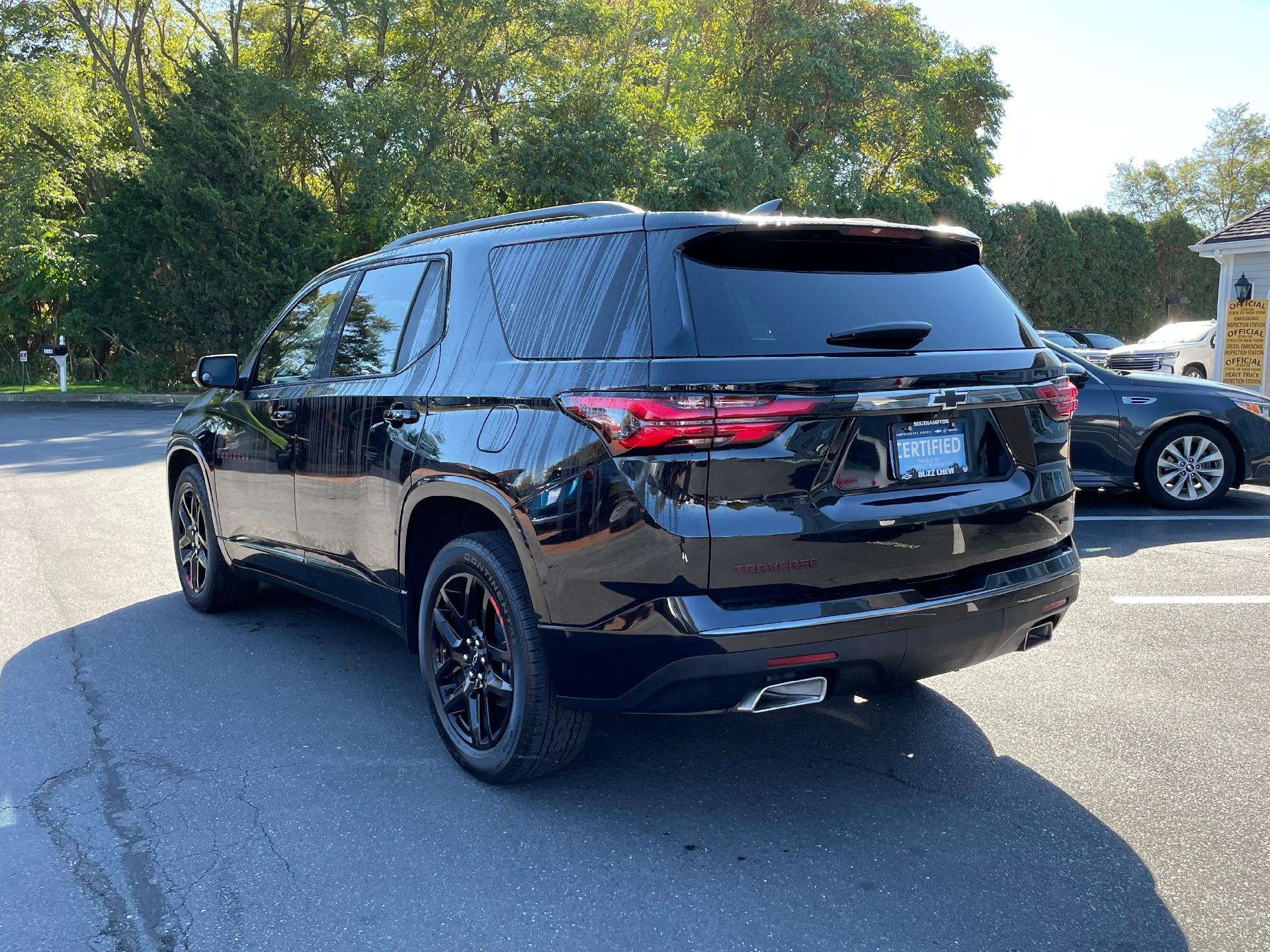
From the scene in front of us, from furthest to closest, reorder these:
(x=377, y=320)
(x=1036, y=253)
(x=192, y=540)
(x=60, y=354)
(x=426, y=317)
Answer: (x=1036, y=253)
(x=60, y=354)
(x=192, y=540)
(x=377, y=320)
(x=426, y=317)

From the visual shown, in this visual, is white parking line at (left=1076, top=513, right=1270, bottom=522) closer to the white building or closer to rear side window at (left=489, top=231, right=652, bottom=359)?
rear side window at (left=489, top=231, right=652, bottom=359)

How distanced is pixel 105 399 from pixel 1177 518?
960 inches

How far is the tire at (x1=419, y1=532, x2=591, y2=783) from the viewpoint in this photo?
3463 millimetres

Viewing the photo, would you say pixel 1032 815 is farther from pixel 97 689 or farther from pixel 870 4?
pixel 870 4

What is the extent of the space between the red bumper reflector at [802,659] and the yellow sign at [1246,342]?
17099mm

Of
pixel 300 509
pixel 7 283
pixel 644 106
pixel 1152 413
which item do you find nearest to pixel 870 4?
pixel 644 106

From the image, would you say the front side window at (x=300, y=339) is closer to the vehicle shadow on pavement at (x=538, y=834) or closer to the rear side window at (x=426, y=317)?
the rear side window at (x=426, y=317)

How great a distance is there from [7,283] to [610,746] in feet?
119

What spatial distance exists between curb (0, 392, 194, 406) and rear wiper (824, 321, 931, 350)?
24.0m

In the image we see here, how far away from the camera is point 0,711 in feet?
14.8

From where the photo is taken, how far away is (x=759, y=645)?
3037mm

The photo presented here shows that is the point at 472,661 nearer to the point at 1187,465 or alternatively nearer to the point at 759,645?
the point at 759,645

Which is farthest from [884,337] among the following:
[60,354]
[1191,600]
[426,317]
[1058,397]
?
[60,354]

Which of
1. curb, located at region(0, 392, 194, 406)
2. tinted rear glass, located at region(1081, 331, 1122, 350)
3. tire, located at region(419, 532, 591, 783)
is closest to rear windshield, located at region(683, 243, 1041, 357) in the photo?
tire, located at region(419, 532, 591, 783)
